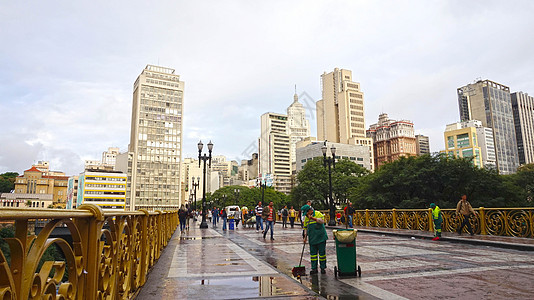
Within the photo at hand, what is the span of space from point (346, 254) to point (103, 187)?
142 meters

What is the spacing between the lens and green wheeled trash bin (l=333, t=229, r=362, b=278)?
7.32 m

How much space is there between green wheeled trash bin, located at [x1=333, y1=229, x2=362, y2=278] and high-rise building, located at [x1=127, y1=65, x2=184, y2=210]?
13234 cm

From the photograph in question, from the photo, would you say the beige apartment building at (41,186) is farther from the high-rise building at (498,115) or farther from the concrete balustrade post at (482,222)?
the high-rise building at (498,115)

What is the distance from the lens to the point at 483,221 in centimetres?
1526

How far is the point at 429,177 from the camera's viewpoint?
27531mm

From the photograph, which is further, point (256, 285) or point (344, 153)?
point (344, 153)

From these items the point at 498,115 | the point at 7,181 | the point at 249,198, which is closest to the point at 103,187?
the point at 7,181

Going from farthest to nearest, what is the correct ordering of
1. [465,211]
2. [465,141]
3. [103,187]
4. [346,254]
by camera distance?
[465,141]
[103,187]
[465,211]
[346,254]

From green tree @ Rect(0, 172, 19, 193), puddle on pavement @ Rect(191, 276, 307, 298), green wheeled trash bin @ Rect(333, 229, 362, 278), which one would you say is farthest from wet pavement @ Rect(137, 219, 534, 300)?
green tree @ Rect(0, 172, 19, 193)

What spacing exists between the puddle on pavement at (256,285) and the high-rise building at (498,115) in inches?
7889

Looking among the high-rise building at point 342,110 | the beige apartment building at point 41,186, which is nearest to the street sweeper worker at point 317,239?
the high-rise building at point 342,110

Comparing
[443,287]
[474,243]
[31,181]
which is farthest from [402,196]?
[31,181]

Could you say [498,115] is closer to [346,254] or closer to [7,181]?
[346,254]

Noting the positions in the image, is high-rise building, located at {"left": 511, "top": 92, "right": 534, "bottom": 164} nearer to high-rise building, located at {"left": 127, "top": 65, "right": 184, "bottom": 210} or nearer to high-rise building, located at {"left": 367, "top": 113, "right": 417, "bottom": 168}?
high-rise building, located at {"left": 367, "top": 113, "right": 417, "bottom": 168}
